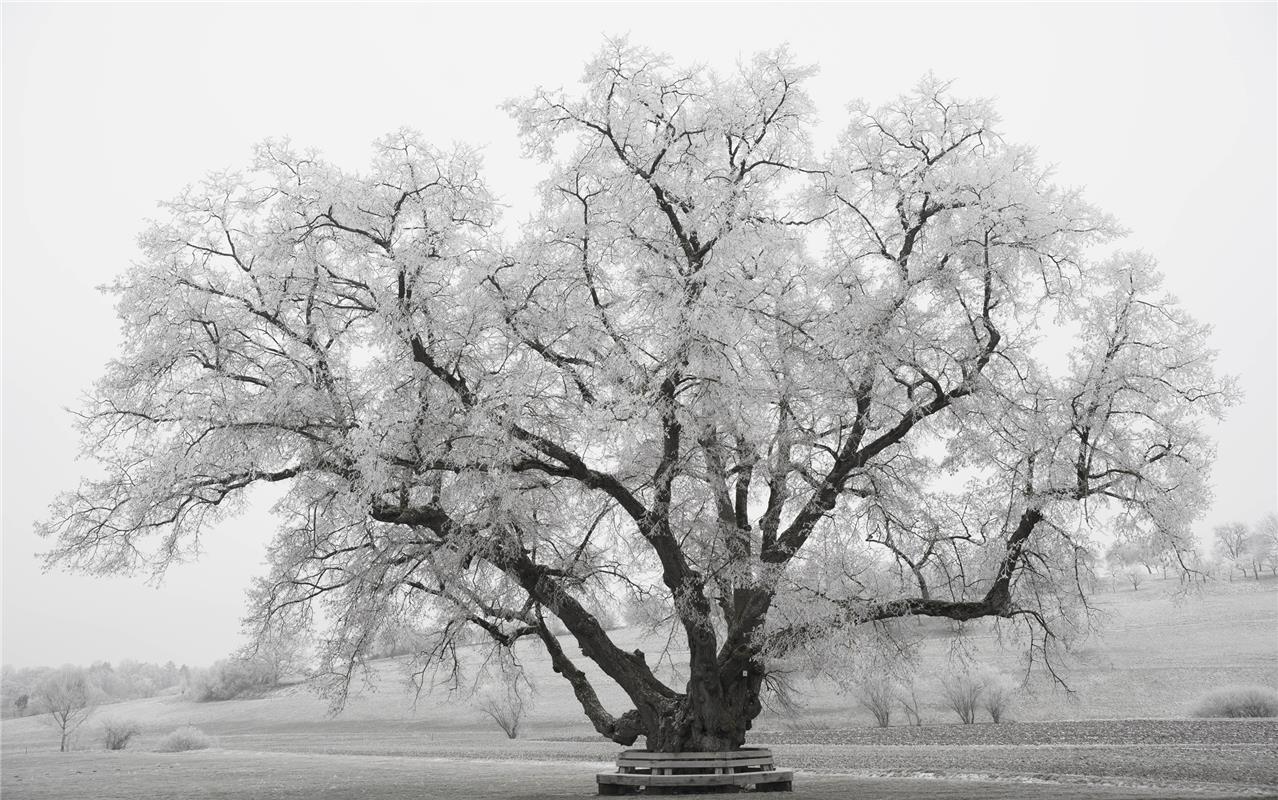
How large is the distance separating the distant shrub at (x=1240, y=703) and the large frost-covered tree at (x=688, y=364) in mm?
24197

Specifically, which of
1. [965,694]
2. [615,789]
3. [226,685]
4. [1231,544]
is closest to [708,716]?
[615,789]

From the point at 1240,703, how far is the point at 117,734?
49368 millimetres

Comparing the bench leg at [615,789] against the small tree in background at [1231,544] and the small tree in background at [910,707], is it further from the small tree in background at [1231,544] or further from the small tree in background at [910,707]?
the small tree in background at [1231,544]

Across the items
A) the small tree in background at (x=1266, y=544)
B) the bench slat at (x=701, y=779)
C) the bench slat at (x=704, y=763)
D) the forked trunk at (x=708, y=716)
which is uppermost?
the small tree in background at (x=1266, y=544)

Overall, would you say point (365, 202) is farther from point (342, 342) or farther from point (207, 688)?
point (207, 688)

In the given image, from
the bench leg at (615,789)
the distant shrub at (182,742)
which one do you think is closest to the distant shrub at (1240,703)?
the bench leg at (615,789)

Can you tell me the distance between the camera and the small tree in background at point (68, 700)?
162 feet

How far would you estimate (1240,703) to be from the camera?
34.6 meters

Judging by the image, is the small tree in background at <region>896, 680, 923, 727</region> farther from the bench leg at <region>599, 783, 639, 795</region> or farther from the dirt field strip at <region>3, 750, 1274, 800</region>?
the bench leg at <region>599, 783, 639, 795</region>

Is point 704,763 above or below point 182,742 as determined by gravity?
above

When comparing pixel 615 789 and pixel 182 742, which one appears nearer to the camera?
pixel 615 789

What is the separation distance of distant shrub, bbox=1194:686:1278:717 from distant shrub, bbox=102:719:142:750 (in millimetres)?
47801

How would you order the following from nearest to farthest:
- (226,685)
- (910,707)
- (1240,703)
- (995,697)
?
(1240,703)
(995,697)
(910,707)
(226,685)

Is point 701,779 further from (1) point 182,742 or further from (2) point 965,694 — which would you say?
(1) point 182,742
